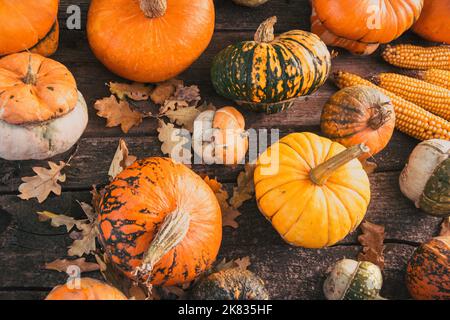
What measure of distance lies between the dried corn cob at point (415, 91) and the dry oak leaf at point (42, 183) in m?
1.65

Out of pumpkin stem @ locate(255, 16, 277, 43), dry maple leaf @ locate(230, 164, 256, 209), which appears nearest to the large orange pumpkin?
dry maple leaf @ locate(230, 164, 256, 209)

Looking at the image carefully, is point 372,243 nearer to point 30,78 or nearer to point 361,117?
point 361,117

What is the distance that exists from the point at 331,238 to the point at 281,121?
0.70 metres

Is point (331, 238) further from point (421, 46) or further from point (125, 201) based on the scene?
point (421, 46)

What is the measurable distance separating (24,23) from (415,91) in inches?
76.3

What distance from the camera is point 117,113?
7.65ft

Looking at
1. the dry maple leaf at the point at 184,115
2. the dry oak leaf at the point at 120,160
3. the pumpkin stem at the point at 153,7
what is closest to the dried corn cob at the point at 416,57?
the dry maple leaf at the point at 184,115

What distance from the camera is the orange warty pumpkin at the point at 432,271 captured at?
1978 millimetres

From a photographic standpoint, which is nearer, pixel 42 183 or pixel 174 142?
pixel 42 183

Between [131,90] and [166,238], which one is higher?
[131,90]

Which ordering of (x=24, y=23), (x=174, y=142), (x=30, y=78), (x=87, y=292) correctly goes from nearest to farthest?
(x=87, y=292) < (x=30, y=78) < (x=24, y=23) < (x=174, y=142)

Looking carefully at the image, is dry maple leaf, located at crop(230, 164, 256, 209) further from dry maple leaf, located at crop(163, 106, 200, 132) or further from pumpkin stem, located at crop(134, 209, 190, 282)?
pumpkin stem, located at crop(134, 209, 190, 282)

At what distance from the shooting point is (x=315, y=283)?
2.19 meters

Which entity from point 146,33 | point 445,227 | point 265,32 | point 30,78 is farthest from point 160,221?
point 445,227
